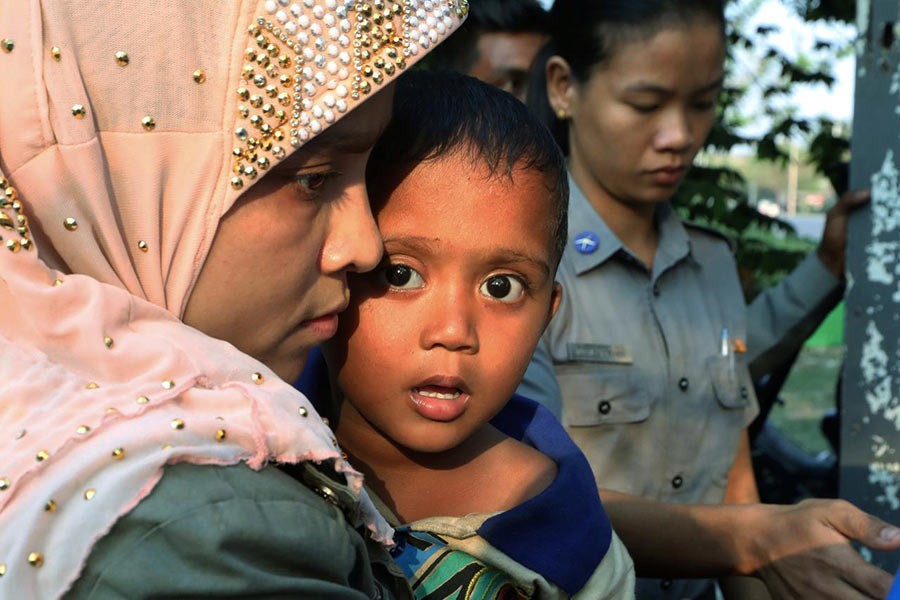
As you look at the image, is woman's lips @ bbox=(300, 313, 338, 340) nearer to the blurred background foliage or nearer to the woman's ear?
the woman's ear

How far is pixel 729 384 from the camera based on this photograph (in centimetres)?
328

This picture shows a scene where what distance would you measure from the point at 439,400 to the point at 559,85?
1.87 m

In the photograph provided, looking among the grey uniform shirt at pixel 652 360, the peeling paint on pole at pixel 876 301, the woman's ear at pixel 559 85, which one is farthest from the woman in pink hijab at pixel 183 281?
the peeling paint on pole at pixel 876 301

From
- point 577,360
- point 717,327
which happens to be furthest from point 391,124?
point 717,327

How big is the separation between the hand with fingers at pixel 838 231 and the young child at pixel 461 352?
1843 millimetres

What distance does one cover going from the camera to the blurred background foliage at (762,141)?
6.09m

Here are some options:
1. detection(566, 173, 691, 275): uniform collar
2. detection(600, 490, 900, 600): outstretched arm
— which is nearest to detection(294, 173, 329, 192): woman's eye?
detection(600, 490, 900, 600): outstretched arm

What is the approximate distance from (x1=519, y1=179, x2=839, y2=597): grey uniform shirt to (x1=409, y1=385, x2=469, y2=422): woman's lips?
1008 mm

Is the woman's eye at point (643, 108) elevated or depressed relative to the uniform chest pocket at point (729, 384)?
elevated

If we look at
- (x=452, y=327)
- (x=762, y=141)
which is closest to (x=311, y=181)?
(x=452, y=327)

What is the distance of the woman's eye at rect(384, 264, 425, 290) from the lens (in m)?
1.83

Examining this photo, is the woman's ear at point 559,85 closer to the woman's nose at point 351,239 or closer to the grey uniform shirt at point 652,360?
the grey uniform shirt at point 652,360

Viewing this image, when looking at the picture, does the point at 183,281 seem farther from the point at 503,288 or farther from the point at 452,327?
the point at 503,288

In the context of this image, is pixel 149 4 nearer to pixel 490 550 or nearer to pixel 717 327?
pixel 490 550
